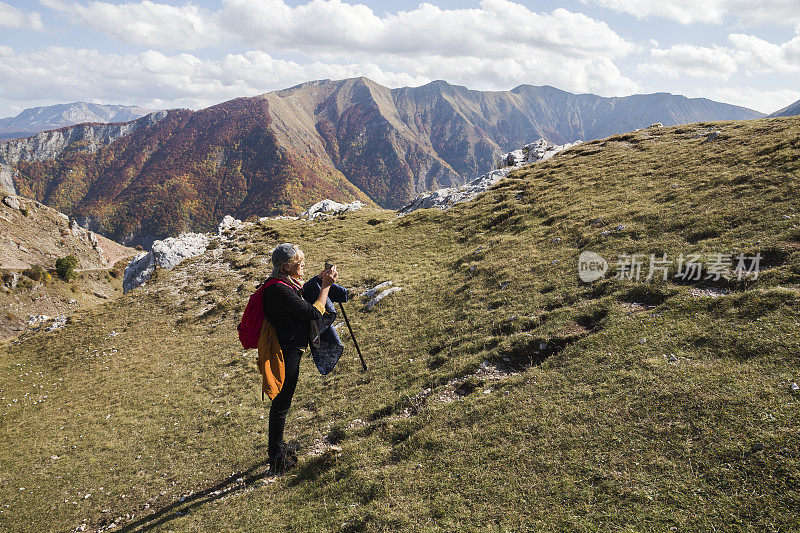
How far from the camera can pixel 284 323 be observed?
8234 millimetres

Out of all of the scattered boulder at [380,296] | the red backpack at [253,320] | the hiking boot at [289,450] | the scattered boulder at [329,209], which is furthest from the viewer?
the scattered boulder at [329,209]

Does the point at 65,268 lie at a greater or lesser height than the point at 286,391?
lesser

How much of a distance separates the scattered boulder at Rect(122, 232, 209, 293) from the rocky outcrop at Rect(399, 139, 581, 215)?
27959mm

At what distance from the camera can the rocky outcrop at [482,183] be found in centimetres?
4166

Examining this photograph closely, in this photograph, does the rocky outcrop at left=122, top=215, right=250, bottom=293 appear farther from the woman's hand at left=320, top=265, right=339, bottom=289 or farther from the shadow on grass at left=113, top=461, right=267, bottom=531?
the woman's hand at left=320, top=265, right=339, bottom=289

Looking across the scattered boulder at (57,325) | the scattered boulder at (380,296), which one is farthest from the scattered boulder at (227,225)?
the scattered boulder at (380,296)

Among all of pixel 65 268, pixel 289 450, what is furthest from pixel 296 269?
pixel 65 268

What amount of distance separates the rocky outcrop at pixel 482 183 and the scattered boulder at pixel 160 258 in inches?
1101

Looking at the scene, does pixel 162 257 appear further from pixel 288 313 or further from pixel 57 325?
pixel 288 313

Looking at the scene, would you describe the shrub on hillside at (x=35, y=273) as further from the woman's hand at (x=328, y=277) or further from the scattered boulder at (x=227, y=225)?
the woman's hand at (x=328, y=277)

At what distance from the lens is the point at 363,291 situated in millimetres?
23469

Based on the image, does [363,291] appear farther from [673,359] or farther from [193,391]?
[673,359]

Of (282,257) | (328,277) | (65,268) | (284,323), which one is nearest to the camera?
(282,257)

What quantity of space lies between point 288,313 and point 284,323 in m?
0.73
